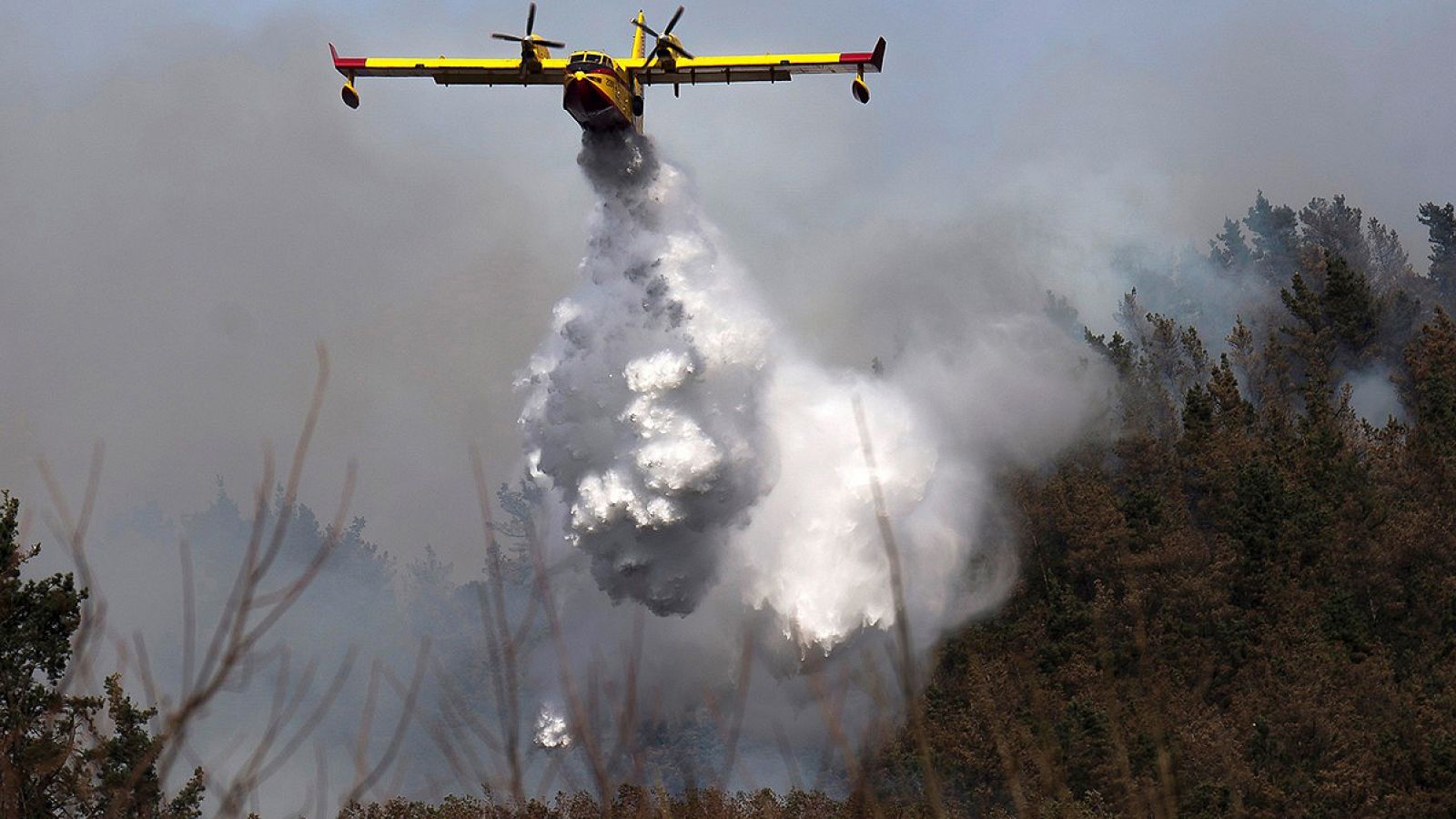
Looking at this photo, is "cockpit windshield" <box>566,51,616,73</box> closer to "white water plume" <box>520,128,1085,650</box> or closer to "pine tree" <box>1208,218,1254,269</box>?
"white water plume" <box>520,128,1085,650</box>

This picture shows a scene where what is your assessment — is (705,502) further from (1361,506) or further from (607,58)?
(1361,506)

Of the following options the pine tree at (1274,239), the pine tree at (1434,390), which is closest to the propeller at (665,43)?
the pine tree at (1434,390)

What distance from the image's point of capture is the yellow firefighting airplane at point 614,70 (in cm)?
4112

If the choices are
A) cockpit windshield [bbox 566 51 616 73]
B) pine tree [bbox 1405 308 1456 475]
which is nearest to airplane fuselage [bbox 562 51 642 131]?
cockpit windshield [bbox 566 51 616 73]

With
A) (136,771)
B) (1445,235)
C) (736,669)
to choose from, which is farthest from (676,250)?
(1445,235)

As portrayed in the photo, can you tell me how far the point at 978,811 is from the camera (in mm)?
56719

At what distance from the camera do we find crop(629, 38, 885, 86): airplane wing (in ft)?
147

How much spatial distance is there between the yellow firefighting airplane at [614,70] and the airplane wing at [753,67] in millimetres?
27

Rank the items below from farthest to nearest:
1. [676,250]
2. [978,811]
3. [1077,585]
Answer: [1077,585] < [978,811] < [676,250]

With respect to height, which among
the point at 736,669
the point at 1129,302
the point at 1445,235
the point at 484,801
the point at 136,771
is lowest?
the point at 136,771

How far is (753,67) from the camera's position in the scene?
45625 mm

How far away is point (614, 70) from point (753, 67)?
539cm

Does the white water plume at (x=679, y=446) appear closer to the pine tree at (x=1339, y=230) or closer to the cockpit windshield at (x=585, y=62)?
the cockpit windshield at (x=585, y=62)

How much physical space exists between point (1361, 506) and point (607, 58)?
49.1 m
